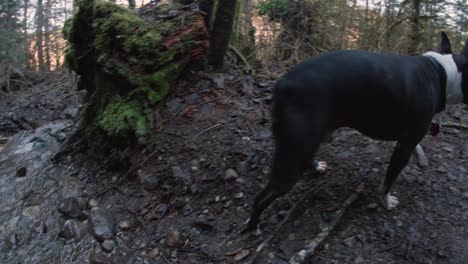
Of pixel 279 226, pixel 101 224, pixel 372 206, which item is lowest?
pixel 101 224

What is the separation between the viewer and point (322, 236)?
301 centimetres

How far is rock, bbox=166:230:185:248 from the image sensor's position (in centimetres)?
328

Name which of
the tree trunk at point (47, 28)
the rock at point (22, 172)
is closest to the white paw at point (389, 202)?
the rock at point (22, 172)

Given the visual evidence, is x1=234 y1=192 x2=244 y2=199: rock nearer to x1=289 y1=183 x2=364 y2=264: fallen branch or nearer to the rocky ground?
the rocky ground

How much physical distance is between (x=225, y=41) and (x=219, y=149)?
147 cm

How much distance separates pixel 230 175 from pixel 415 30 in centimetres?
393

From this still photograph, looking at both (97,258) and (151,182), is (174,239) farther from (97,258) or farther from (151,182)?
(151,182)

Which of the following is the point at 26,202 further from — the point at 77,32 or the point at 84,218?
the point at 77,32

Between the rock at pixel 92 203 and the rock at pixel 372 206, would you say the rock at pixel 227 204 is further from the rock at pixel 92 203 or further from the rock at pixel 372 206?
the rock at pixel 92 203

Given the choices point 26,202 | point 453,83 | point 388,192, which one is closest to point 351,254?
point 388,192

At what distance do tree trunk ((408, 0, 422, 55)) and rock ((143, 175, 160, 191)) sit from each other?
4.29 metres

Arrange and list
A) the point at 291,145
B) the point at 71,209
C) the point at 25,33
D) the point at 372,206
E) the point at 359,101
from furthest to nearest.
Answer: the point at 25,33, the point at 71,209, the point at 372,206, the point at 359,101, the point at 291,145

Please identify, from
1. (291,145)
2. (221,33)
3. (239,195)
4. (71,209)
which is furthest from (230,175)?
(221,33)

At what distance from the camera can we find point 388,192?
3.24m
